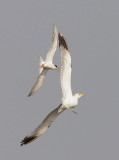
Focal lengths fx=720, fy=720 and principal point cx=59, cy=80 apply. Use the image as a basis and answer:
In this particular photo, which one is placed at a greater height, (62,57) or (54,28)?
(54,28)

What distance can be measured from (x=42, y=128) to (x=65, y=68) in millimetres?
3768

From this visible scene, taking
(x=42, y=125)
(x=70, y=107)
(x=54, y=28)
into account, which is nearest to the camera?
(x=70, y=107)

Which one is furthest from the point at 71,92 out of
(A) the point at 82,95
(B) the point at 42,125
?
(B) the point at 42,125

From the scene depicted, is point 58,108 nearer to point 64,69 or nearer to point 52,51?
point 64,69

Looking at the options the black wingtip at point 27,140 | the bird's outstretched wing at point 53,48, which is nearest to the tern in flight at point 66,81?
the black wingtip at point 27,140

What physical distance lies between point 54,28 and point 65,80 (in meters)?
5.45

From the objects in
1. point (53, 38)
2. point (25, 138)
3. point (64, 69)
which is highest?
point (53, 38)

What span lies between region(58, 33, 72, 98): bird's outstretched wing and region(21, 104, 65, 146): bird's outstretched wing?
6.14ft

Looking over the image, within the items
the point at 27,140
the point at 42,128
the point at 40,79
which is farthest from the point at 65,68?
the point at 40,79

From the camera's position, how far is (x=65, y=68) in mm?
33156

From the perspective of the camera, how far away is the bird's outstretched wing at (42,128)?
3484cm

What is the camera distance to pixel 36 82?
134 feet

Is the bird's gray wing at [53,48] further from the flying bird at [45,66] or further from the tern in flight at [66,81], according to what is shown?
the tern in flight at [66,81]

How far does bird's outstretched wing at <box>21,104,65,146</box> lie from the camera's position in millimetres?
34844
